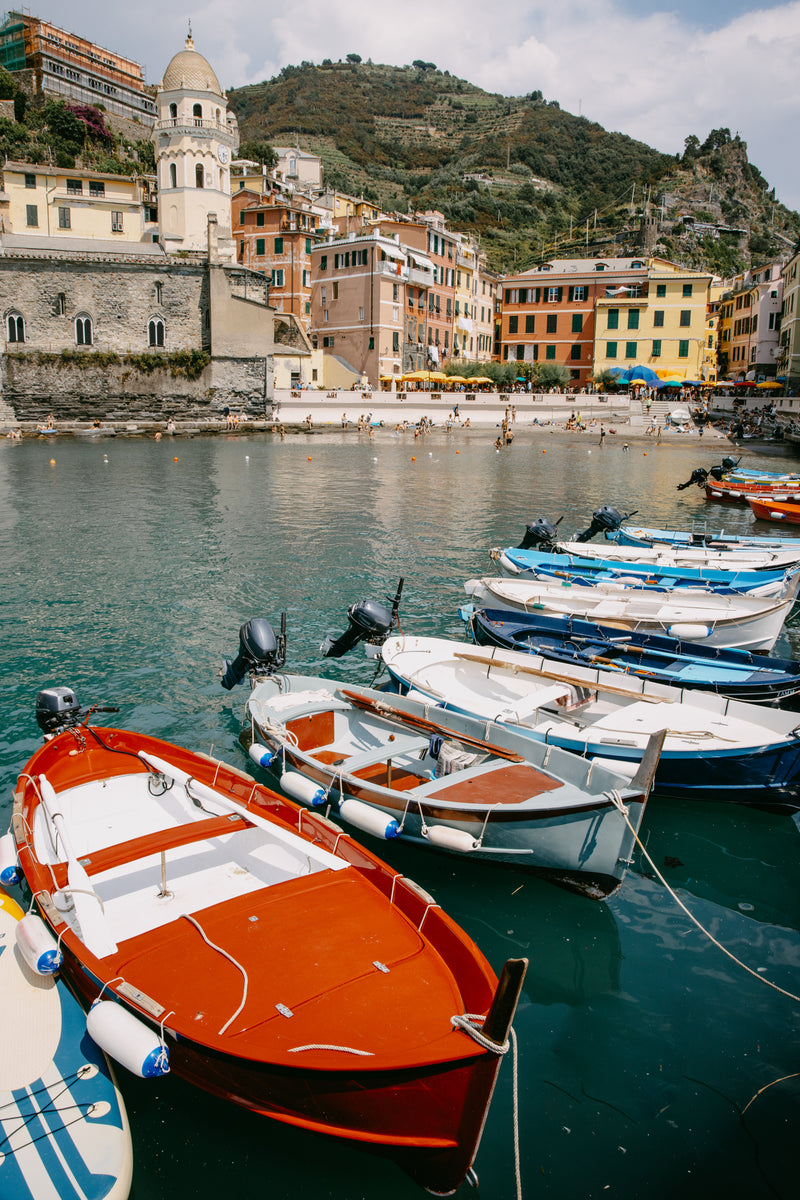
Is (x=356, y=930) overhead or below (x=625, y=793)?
below

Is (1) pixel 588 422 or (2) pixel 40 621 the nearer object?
(2) pixel 40 621

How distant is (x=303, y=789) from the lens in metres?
7.29

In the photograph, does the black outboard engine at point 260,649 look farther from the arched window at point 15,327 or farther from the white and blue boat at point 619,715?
the arched window at point 15,327

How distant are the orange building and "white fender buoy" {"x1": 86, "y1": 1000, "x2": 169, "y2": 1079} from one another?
67412 millimetres

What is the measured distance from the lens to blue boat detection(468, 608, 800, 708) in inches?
372

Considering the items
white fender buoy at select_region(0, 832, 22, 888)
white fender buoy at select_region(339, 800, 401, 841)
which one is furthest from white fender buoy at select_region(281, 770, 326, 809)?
white fender buoy at select_region(0, 832, 22, 888)

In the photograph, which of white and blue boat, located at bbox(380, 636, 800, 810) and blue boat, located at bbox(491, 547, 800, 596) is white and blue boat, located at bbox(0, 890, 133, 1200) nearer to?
white and blue boat, located at bbox(380, 636, 800, 810)

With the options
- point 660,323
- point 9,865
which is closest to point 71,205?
point 660,323

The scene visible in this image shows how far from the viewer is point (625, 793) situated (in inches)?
246

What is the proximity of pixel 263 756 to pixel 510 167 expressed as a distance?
147 meters

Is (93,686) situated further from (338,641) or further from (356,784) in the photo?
(356,784)

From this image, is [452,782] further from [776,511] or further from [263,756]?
[776,511]

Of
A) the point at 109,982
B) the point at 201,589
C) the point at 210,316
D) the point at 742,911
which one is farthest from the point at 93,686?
the point at 210,316

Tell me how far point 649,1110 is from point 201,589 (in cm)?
1393
